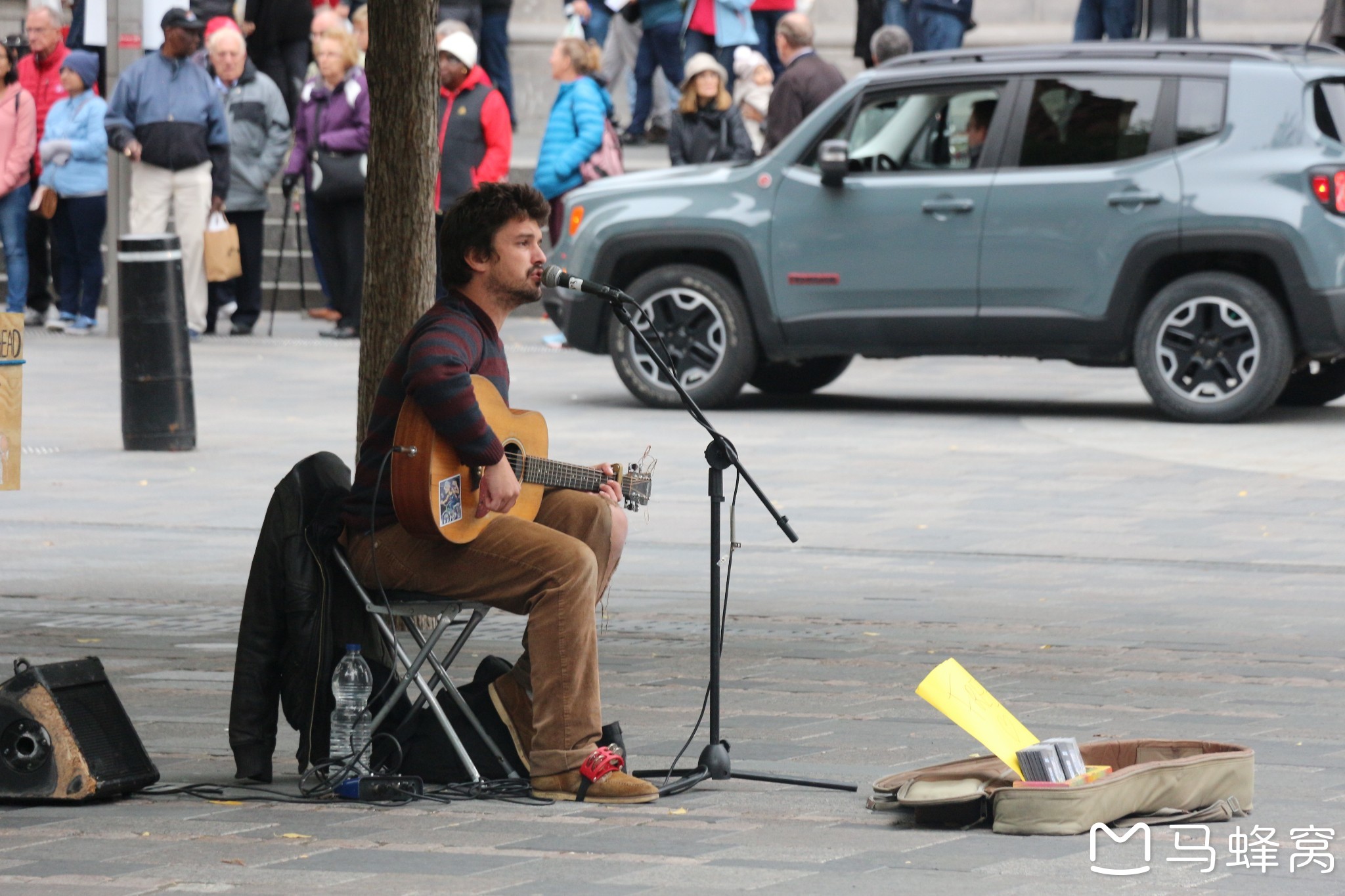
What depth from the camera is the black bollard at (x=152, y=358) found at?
41.8ft

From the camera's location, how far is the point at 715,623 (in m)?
5.73

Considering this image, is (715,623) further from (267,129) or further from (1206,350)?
(267,129)

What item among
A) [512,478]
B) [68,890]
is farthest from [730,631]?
[68,890]

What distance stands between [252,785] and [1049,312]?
8.57m

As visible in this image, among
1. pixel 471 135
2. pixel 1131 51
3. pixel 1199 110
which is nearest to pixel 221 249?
pixel 471 135

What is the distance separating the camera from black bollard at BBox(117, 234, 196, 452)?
501 inches

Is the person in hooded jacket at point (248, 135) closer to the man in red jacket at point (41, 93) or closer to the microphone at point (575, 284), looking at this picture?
the man in red jacket at point (41, 93)

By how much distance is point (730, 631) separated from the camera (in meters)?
8.16

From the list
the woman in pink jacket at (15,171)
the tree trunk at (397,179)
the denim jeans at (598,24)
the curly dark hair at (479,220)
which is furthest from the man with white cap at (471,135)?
the curly dark hair at (479,220)

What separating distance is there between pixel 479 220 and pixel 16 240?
13.5 m

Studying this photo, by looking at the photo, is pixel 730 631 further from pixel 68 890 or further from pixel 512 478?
pixel 68 890

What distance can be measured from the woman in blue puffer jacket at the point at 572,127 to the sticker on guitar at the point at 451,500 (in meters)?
12.0

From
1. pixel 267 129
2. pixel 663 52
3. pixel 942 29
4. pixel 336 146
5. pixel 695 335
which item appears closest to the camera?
pixel 695 335

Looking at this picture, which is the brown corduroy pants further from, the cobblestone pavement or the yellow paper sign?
the yellow paper sign
